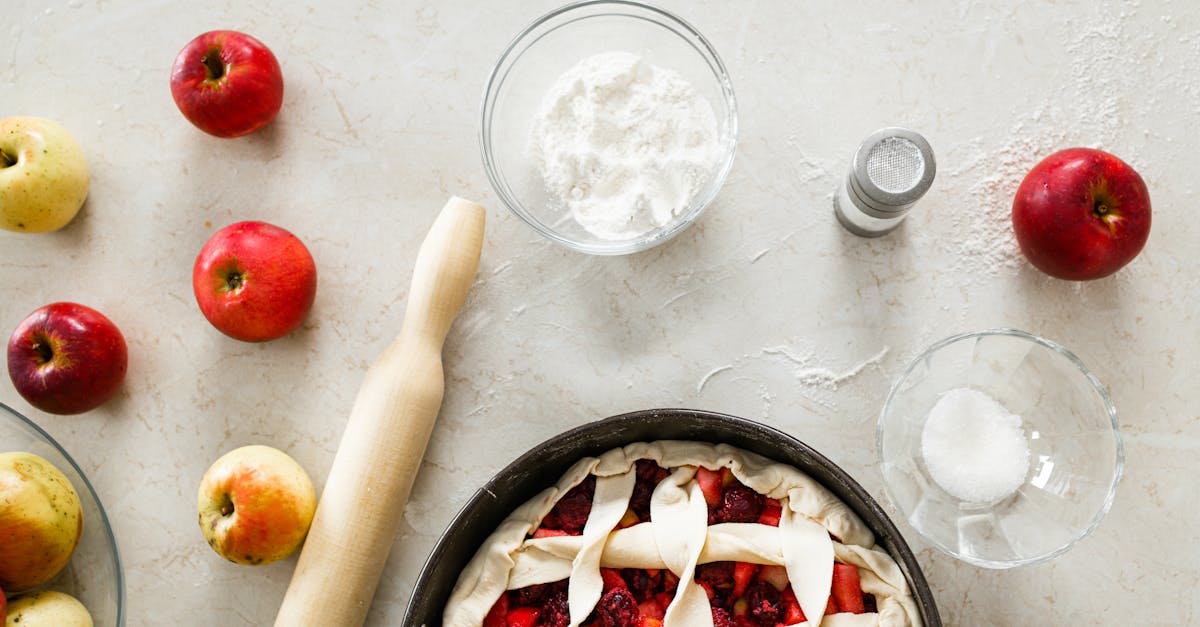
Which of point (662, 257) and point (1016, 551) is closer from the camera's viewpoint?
point (1016, 551)

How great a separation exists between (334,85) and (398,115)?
12 cm

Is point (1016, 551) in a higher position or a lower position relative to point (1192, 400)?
lower

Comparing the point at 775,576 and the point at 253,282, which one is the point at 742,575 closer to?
the point at 775,576

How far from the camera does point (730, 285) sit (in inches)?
56.6

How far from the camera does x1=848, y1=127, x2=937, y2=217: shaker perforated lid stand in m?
1.28

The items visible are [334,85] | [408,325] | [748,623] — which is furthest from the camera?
[334,85]

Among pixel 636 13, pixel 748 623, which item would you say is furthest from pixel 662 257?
pixel 748 623

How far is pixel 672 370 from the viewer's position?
56.5 inches

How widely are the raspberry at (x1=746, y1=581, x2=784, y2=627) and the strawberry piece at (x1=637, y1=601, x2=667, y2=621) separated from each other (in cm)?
12

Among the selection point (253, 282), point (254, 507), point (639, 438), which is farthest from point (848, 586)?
point (253, 282)

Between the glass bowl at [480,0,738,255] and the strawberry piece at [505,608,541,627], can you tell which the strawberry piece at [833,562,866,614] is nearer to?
the strawberry piece at [505,608,541,627]

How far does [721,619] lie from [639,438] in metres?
0.27

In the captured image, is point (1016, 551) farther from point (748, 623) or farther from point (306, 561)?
point (306, 561)

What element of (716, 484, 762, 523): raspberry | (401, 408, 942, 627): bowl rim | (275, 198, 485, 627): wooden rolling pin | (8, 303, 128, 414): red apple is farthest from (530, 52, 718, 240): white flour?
(8, 303, 128, 414): red apple
